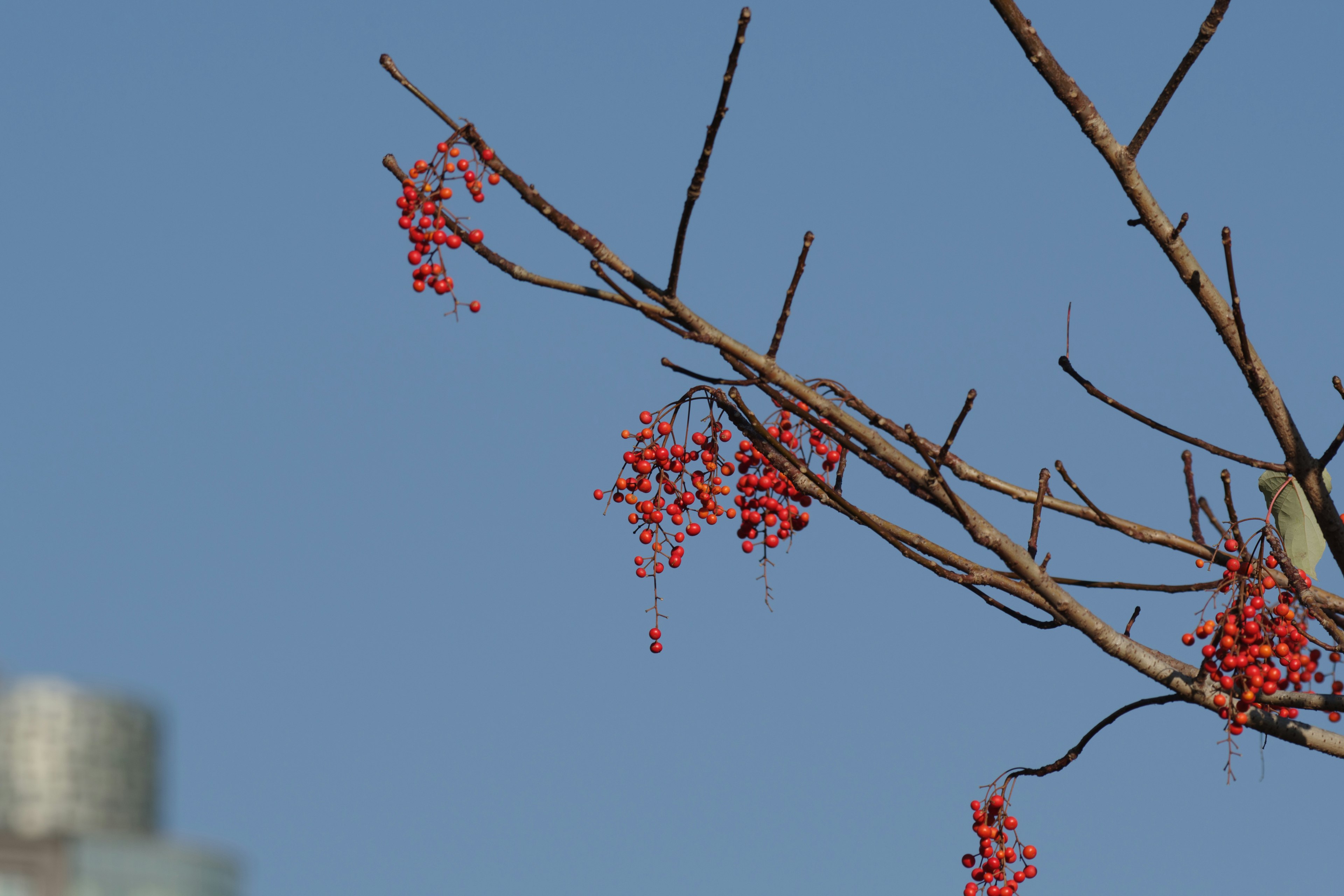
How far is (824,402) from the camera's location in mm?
4438

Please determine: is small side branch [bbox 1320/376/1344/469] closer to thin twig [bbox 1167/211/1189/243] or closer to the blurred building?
thin twig [bbox 1167/211/1189/243]

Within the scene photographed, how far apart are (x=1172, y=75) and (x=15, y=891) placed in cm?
1293

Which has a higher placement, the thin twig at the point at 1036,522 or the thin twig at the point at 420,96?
the thin twig at the point at 420,96

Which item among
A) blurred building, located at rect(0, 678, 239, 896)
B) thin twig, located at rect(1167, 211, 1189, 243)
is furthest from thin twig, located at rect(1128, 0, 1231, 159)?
blurred building, located at rect(0, 678, 239, 896)

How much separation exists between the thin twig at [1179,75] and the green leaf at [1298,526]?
1231mm

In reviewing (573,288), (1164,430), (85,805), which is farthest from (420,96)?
→ (85,805)

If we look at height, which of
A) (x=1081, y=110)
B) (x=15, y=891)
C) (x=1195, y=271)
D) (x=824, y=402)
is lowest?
(x=15, y=891)

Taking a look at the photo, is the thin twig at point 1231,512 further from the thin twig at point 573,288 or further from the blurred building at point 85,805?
the blurred building at point 85,805

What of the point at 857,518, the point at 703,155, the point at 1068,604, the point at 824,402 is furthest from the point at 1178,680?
the point at 703,155

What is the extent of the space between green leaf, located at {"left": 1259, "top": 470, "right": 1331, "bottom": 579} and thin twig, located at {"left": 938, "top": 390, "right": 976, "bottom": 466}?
3.85ft

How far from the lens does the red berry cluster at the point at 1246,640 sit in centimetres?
450

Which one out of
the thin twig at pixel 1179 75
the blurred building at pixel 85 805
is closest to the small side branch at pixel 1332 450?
the thin twig at pixel 1179 75

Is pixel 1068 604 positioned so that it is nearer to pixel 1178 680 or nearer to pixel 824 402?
pixel 1178 680

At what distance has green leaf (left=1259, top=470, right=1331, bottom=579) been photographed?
4.81 metres
